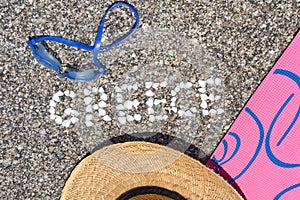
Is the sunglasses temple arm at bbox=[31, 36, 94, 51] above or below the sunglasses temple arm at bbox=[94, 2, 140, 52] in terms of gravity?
below

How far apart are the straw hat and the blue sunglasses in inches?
10.9

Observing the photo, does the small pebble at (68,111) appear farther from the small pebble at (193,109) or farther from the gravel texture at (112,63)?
the small pebble at (193,109)

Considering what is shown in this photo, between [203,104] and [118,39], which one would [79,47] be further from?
[203,104]

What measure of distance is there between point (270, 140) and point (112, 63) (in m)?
0.61

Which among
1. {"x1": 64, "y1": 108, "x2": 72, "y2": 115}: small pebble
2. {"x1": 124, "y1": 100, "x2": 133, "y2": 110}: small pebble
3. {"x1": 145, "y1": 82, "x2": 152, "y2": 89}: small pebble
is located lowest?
{"x1": 64, "y1": 108, "x2": 72, "y2": 115}: small pebble

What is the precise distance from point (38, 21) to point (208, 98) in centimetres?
65

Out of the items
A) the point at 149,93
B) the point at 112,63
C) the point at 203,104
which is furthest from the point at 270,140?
the point at 112,63

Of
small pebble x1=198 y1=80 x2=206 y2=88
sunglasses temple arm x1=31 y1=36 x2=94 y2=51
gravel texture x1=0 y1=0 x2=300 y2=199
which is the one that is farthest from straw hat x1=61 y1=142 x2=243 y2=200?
sunglasses temple arm x1=31 y1=36 x2=94 y2=51

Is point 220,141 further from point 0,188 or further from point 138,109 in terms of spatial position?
point 0,188

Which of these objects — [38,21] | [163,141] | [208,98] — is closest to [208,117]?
[208,98]

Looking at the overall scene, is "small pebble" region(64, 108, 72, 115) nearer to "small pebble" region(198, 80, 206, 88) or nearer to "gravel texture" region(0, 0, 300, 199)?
"gravel texture" region(0, 0, 300, 199)

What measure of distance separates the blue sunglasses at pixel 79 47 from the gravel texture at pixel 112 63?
0.06 feet

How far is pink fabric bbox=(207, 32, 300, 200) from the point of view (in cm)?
166

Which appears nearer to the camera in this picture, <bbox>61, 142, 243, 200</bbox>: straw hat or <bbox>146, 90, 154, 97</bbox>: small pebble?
<bbox>61, 142, 243, 200</bbox>: straw hat
